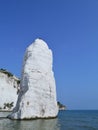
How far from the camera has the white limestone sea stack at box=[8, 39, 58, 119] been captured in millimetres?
37031

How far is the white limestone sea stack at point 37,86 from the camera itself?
1458 inches

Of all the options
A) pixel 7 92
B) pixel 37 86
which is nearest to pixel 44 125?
pixel 37 86

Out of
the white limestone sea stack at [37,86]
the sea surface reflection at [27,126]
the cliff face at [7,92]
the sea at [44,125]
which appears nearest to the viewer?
the sea surface reflection at [27,126]

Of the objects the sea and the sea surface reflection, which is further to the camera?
the sea

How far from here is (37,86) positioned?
39.2 metres

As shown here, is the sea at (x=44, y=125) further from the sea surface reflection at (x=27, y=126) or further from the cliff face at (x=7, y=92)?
the cliff face at (x=7, y=92)

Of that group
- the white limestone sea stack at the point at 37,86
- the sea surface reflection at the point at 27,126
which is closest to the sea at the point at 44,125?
the sea surface reflection at the point at 27,126

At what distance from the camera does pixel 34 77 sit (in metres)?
39.6

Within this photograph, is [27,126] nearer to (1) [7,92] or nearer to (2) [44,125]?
(2) [44,125]

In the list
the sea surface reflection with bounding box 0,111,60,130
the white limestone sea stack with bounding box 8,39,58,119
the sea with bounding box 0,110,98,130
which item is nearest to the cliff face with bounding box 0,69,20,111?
the white limestone sea stack with bounding box 8,39,58,119

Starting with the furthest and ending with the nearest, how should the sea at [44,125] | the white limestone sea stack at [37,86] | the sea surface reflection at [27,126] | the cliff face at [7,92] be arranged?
the cliff face at [7,92]
the white limestone sea stack at [37,86]
the sea at [44,125]
the sea surface reflection at [27,126]

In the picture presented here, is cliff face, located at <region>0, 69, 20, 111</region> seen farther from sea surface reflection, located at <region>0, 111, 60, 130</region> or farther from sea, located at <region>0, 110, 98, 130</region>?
sea surface reflection, located at <region>0, 111, 60, 130</region>

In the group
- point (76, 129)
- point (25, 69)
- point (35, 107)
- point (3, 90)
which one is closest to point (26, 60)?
point (25, 69)

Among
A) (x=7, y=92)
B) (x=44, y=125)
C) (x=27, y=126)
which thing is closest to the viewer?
(x=27, y=126)
